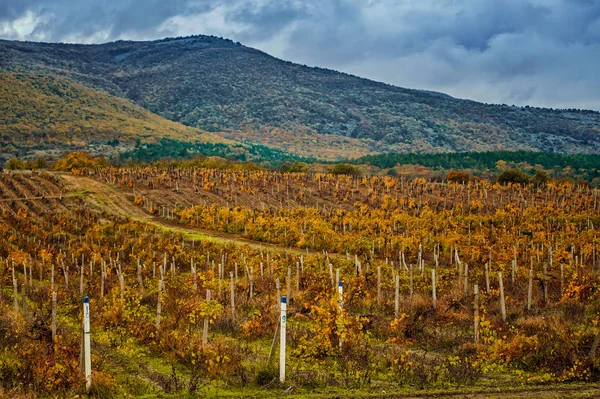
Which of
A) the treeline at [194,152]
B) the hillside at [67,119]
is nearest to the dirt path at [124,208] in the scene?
the treeline at [194,152]

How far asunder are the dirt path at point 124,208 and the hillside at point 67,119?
5740cm

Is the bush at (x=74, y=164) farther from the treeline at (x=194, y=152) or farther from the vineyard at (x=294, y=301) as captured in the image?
the treeline at (x=194, y=152)

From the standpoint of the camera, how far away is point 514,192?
6166 cm

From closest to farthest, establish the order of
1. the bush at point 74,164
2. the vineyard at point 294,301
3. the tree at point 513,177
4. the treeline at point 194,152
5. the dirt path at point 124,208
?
1. the vineyard at point 294,301
2. the dirt path at point 124,208
3. the bush at point 74,164
4. the tree at point 513,177
5. the treeline at point 194,152

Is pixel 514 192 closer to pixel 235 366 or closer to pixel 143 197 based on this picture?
pixel 143 197

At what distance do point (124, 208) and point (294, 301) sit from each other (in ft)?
117

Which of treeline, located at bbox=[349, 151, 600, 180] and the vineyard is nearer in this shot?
the vineyard

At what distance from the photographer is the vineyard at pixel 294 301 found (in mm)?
11461

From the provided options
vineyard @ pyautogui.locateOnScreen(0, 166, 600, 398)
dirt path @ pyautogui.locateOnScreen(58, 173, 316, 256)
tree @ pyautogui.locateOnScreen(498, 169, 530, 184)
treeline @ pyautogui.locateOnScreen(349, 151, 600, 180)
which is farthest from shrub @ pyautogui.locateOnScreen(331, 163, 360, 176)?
dirt path @ pyautogui.locateOnScreen(58, 173, 316, 256)

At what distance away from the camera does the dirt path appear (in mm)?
40416

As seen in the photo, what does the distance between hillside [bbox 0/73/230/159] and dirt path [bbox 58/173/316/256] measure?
57403 millimetres

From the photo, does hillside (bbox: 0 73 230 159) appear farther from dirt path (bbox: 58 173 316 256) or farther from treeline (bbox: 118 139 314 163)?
dirt path (bbox: 58 173 316 256)

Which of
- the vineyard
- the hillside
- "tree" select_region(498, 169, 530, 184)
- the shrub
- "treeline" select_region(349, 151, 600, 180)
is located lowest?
the vineyard

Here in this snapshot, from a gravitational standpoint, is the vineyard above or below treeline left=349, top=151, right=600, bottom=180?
below
